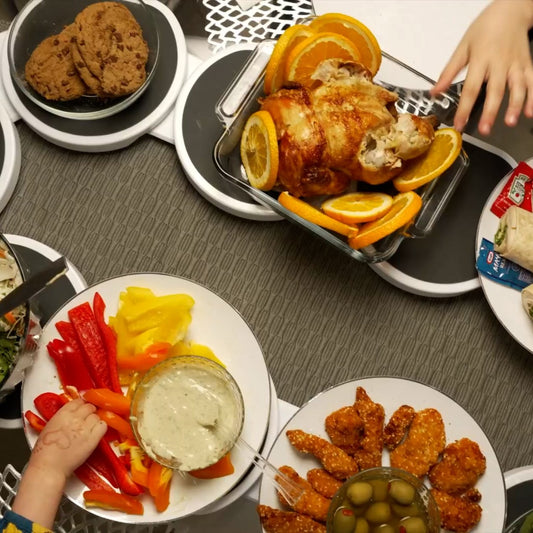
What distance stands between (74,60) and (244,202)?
15.4 inches

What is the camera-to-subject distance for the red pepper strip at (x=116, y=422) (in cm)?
108

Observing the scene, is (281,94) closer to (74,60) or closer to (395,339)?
(74,60)

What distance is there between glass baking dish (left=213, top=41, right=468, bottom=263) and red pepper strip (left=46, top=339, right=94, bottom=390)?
40cm

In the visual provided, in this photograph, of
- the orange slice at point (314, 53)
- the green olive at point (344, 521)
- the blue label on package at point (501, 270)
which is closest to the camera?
the green olive at point (344, 521)

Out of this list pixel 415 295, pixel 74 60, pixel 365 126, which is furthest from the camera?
pixel 415 295

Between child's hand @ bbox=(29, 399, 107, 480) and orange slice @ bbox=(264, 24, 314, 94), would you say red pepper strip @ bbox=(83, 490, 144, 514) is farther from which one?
orange slice @ bbox=(264, 24, 314, 94)

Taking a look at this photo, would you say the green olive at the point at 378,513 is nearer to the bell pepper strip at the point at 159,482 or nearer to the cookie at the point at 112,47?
the bell pepper strip at the point at 159,482

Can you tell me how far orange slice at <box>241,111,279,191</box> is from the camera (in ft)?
3.43

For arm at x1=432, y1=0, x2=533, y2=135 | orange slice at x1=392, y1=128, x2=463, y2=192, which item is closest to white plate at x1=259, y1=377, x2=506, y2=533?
orange slice at x1=392, y1=128, x2=463, y2=192

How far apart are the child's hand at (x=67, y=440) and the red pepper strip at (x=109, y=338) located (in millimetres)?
62

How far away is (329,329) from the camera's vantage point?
4.12 feet

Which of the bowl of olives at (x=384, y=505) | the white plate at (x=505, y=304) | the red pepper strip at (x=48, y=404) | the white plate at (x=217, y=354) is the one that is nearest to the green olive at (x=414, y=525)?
the bowl of olives at (x=384, y=505)

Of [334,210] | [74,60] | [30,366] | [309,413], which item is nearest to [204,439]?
[309,413]

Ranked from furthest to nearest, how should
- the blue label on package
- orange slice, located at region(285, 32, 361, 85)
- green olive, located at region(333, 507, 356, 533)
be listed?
the blue label on package, orange slice, located at region(285, 32, 361, 85), green olive, located at region(333, 507, 356, 533)
